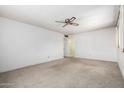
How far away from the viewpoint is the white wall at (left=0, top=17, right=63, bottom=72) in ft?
12.6

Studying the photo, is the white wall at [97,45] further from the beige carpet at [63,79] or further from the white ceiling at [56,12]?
the beige carpet at [63,79]

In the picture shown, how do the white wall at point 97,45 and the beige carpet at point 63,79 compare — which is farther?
the white wall at point 97,45

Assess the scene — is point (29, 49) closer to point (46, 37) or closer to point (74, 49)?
point (46, 37)

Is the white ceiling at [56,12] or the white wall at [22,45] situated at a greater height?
the white ceiling at [56,12]

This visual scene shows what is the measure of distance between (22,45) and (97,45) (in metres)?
Result: 5.37

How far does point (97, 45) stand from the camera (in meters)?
6.75

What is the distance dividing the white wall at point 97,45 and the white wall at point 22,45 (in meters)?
2.70

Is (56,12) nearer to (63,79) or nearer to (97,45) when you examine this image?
(63,79)

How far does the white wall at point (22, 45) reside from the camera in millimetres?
3850

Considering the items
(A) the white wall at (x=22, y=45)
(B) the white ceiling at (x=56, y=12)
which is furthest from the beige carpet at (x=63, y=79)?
(B) the white ceiling at (x=56, y=12)

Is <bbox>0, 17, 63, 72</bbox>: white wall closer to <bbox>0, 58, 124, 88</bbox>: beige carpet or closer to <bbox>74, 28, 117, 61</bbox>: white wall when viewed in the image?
<bbox>0, 58, 124, 88</bbox>: beige carpet

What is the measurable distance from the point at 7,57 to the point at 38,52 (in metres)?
1.84

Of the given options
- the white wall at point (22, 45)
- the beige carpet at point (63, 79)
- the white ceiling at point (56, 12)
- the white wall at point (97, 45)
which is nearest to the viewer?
the beige carpet at point (63, 79)

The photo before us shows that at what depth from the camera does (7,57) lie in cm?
394
